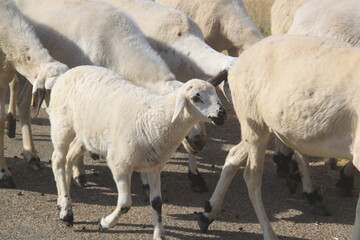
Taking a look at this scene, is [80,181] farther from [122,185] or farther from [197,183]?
[122,185]

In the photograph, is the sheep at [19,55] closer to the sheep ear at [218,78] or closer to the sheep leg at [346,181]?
the sheep ear at [218,78]

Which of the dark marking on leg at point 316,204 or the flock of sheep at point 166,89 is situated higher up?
the flock of sheep at point 166,89

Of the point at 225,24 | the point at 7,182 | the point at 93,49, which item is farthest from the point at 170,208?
the point at 225,24

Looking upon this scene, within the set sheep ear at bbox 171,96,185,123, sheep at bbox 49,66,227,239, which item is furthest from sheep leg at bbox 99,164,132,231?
sheep ear at bbox 171,96,185,123

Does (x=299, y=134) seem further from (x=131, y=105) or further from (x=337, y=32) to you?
(x=337, y=32)

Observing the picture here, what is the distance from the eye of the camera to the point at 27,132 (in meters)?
8.59

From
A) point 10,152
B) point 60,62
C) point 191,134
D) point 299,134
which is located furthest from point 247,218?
point 10,152

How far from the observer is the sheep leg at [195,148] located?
7367mm

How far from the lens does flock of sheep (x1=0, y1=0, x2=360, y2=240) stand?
6.04 meters

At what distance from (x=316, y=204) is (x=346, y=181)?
2.02 ft

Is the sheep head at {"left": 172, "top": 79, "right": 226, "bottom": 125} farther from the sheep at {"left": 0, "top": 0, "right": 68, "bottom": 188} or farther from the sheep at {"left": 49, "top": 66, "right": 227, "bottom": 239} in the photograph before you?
the sheep at {"left": 0, "top": 0, "right": 68, "bottom": 188}

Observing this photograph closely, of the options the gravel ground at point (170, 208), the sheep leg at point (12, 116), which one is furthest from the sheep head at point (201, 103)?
the sheep leg at point (12, 116)

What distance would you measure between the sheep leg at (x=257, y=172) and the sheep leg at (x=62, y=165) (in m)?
1.53

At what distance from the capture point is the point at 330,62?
19.9ft
